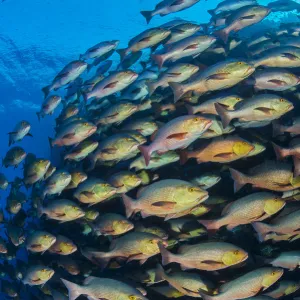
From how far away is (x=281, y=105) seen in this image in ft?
15.4

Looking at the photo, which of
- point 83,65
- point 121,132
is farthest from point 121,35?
point 121,132

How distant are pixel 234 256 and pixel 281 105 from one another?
2.27m

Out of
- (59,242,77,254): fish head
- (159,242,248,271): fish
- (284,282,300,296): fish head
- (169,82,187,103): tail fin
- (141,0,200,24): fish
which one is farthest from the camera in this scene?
(141,0,200,24): fish

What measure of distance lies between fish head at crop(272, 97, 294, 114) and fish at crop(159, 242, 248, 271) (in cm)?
209

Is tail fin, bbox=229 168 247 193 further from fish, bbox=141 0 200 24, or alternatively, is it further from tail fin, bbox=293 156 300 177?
fish, bbox=141 0 200 24

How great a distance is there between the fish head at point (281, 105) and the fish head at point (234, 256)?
2107mm

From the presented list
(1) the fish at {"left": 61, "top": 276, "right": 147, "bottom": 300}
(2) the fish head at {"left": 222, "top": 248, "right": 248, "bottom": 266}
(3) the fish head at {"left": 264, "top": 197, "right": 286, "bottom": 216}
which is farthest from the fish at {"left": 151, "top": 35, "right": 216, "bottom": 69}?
(1) the fish at {"left": 61, "top": 276, "right": 147, "bottom": 300}

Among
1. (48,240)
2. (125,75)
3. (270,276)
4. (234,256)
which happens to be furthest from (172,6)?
(270,276)

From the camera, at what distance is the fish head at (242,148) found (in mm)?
4777

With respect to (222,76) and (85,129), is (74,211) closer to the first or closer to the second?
(85,129)

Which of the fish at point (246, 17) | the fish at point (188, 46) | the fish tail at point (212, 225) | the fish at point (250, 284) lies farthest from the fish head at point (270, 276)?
the fish at point (246, 17)

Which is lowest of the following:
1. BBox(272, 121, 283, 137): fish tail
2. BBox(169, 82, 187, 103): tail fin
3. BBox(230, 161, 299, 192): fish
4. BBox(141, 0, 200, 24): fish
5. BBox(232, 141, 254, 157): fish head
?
BBox(230, 161, 299, 192): fish

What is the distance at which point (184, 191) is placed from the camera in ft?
14.8

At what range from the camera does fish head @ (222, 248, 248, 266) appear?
4.36 meters
